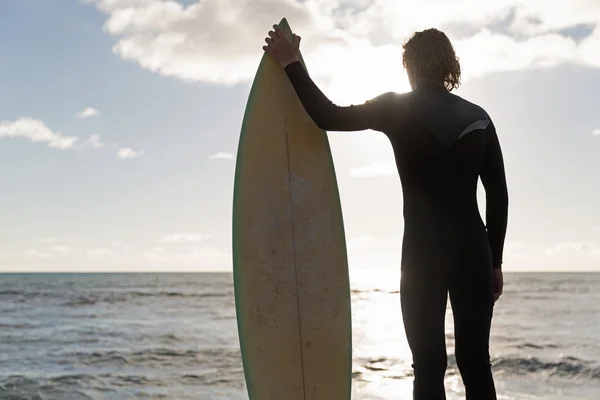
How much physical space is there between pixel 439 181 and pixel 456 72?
396mm

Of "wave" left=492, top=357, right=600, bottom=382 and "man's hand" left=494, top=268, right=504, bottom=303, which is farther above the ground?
"man's hand" left=494, top=268, right=504, bottom=303

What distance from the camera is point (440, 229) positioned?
201cm

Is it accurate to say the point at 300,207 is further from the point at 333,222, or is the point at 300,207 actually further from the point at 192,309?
the point at 192,309

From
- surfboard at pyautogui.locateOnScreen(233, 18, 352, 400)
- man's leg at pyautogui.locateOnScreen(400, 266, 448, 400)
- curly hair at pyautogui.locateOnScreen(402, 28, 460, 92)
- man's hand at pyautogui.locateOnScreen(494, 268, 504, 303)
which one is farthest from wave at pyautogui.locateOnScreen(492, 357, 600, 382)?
curly hair at pyautogui.locateOnScreen(402, 28, 460, 92)

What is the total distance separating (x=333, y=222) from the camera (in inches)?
113

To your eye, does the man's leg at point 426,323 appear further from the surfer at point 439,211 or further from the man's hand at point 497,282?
the man's hand at point 497,282

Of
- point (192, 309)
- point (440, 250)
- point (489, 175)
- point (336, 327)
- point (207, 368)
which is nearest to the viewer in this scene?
point (440, 250)

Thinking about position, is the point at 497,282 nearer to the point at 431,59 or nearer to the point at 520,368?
the point at 431,59

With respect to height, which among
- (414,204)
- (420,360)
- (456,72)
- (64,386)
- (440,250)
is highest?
(456,72)

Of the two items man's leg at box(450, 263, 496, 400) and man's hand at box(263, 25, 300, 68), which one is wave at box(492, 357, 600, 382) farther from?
man's hand at box(263, 25, 300, 68)

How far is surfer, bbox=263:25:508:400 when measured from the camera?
199cm

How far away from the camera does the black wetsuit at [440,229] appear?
1.99 m

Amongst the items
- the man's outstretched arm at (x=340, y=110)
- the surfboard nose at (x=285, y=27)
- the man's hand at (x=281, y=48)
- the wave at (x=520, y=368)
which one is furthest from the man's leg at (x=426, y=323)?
the wave at (x=520, y=368)

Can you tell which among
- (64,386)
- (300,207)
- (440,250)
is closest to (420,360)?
(440,250)
